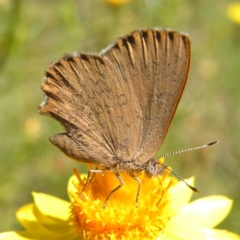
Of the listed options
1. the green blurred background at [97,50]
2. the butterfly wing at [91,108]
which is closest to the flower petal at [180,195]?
the butterfly wing at [91,108]

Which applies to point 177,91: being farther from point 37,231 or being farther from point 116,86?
point 37,231

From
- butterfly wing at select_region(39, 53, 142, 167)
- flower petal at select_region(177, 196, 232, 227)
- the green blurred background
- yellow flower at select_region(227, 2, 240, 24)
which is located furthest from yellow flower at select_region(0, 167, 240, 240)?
yellow flower at select_region(227, 2, 240, 24)

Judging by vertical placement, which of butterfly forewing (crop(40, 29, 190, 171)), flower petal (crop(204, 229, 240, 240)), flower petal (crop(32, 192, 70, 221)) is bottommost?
flower petal (crop(204, 229, 240, 240))

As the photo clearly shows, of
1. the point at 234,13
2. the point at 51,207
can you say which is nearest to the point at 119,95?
the point at 51,207

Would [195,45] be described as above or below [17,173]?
above

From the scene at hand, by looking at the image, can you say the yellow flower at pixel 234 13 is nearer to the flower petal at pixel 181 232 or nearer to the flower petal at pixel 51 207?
the flower petal at pixel 181 232

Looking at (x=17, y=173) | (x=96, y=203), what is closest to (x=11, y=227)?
(x=17, y=173)

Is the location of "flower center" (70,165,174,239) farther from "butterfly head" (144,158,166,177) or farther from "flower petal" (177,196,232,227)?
"flower petal" (177,196,232,227)
